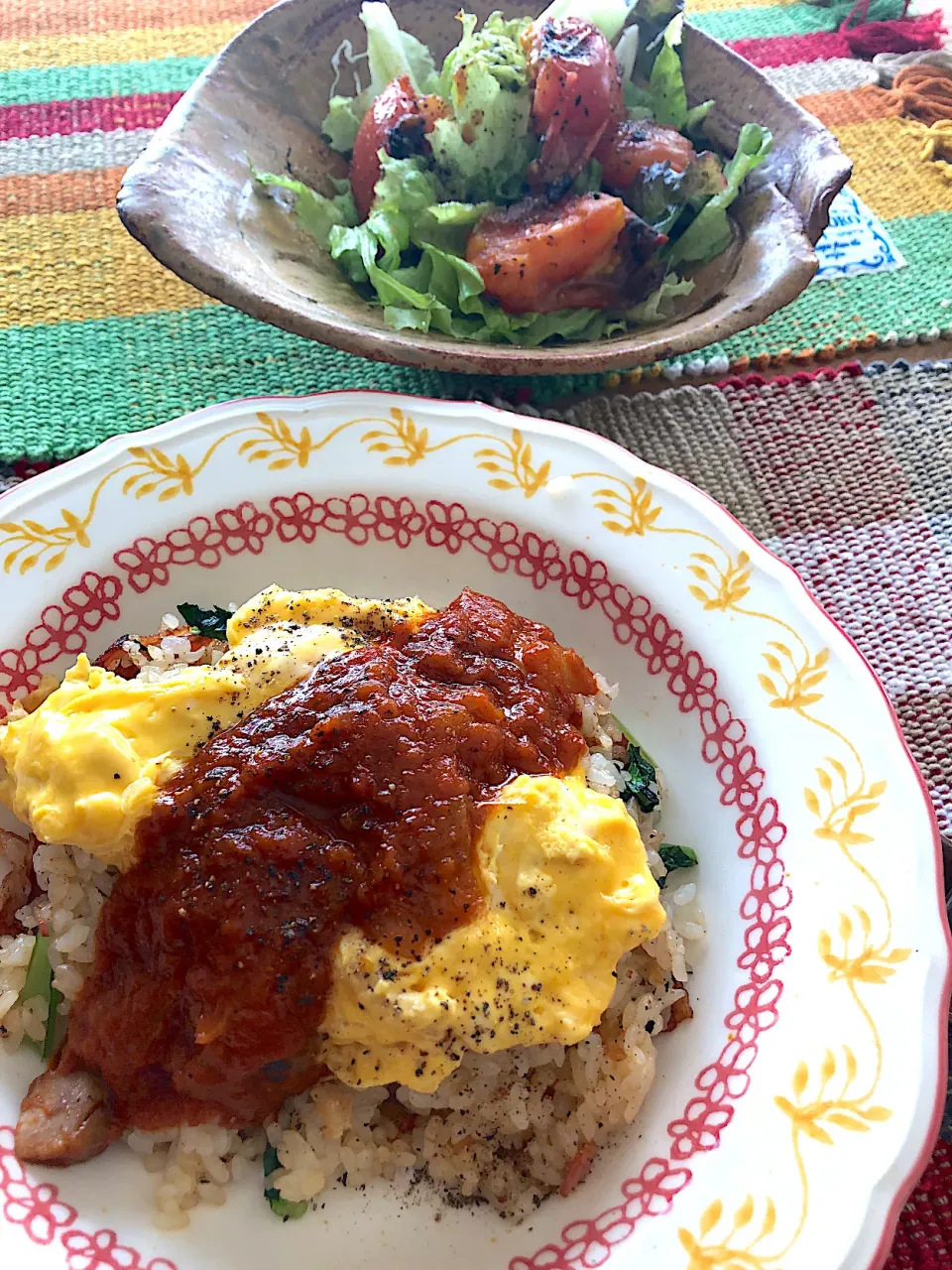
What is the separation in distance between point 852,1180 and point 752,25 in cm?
475

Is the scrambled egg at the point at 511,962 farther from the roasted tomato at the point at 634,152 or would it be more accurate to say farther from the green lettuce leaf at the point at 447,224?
the roasted tomato at the point at 634,152

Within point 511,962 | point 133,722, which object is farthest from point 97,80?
point 511,962

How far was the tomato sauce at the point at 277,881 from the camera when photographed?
5.49 ft

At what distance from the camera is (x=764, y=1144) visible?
1.56 meters

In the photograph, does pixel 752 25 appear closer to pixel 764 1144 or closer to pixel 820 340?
pixel 820 340

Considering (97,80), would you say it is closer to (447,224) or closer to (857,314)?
(447,224)

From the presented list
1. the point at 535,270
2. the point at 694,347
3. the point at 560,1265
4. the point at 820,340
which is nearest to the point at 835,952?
the point at 560,1265

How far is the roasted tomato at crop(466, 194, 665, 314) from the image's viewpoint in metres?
2.77

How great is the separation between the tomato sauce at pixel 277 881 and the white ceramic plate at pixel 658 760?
22 cm

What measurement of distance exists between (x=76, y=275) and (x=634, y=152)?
194cm

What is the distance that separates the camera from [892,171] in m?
3.75

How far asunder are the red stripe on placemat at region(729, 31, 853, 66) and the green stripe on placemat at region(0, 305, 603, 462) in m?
2.31

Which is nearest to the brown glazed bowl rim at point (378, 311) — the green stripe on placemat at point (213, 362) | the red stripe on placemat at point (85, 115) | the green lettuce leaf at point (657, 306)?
the green lettuce leaf at point (657, 306)

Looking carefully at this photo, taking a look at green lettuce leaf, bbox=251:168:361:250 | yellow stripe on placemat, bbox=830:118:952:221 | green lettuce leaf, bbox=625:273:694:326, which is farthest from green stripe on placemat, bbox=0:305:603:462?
yellow stripe on placemat, bbox=830:118:952:221
